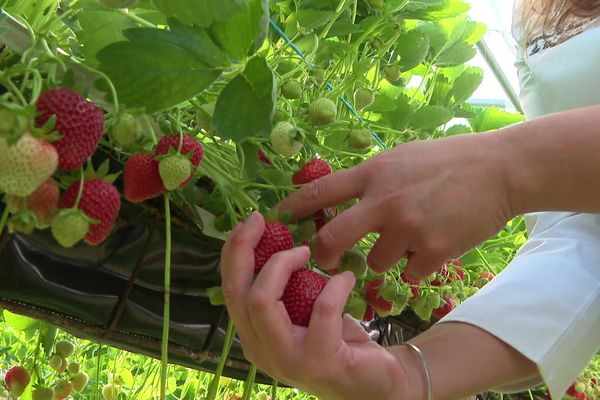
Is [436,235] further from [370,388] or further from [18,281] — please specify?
[18,281]

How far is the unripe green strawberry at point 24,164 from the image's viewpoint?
1.40 feet

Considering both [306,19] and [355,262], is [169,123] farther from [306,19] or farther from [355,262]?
[306,19]

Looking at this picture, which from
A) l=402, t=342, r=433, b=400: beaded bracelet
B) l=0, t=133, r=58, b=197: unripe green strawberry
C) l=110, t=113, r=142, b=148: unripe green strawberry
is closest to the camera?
l=0, t=133, r=58, b=197: unripe green strawberry

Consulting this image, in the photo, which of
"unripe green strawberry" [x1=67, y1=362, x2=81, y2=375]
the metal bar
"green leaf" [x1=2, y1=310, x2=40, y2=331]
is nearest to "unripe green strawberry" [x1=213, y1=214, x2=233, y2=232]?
"unripe green strawberry" [x1=67, y1=362, x2=81, y2=375]

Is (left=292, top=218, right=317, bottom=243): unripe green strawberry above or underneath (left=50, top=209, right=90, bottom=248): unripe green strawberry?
underneath

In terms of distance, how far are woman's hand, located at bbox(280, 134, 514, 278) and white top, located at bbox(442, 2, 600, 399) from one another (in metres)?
0.26

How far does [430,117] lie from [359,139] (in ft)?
1.20

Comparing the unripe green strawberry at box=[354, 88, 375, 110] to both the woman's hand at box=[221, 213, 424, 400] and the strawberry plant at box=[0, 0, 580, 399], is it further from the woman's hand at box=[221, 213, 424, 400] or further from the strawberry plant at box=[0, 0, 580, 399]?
the woman's hand at box=[221, 213, 424, 400]

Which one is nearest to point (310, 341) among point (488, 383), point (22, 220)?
point (22, 220)

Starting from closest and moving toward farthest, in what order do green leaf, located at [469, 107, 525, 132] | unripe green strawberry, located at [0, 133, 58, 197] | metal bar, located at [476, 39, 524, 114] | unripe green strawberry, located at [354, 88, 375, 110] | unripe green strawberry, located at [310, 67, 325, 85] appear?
unripe green strawberry, located at [0, 133, 58, 197] < unripe green strawberry, located at [310, 67, 325, 85] < unripe green strawberry, located at [354, 88, 375, 110] < green leaf, located at [469, 107, 525, 132] < metal bar, located at [476, 39, 524, 114]

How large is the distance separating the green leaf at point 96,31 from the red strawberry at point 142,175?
112mm

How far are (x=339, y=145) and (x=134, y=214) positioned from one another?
1.08ft

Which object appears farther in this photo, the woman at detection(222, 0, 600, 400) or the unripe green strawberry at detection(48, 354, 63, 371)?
the unripe green strawberry at detection(48, 354, 63, 371)

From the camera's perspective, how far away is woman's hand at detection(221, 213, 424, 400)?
568 mm
